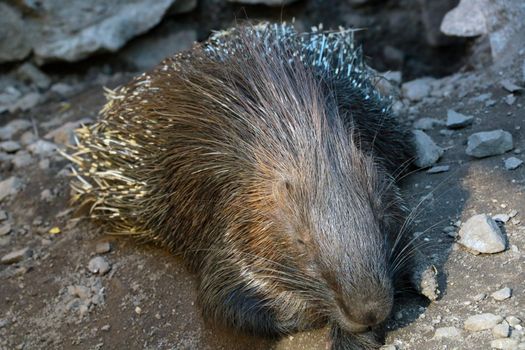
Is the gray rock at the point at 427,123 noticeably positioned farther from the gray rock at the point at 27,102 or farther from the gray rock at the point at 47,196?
the gray rock at the point at 27,102

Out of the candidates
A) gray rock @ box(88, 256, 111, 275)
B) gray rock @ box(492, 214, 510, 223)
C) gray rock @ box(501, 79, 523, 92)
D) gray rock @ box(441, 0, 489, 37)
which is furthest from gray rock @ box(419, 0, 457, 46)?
gray rock @ box(88, 256, 111, 275)

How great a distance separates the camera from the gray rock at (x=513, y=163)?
9.38 feet

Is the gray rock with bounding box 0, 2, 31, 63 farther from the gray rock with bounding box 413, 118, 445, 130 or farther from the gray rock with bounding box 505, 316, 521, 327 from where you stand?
the gray rock with bounding box 505, 316, 521, 327

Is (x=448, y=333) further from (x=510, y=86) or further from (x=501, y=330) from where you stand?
(x=510, y=86)

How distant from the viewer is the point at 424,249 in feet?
8.50

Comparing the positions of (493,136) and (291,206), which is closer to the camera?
(291,206)

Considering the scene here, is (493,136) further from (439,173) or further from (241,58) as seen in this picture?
(241,58)

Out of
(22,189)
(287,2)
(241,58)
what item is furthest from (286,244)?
(287,2)

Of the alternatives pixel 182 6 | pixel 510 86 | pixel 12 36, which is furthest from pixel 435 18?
pixel 12 36

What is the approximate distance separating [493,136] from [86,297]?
5.44 ft

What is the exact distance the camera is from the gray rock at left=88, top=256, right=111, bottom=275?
10.0ft

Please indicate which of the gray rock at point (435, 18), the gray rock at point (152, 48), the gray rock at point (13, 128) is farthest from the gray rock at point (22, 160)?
the gray rock at point (435, 18)

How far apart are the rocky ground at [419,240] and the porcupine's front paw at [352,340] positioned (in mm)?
44

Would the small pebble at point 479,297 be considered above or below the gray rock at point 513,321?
below
